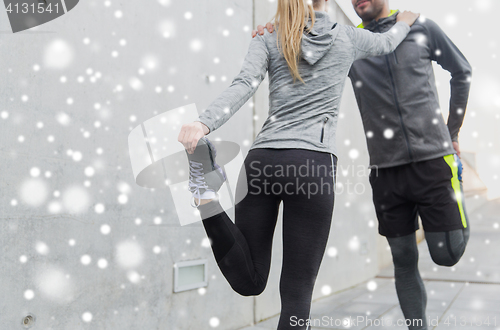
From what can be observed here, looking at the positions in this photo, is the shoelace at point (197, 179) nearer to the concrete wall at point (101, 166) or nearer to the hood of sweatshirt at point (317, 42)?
the hood of sweatshirt at point (317, 42)

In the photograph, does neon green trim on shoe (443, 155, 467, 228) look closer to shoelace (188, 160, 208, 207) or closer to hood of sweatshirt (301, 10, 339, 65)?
hood of sweatshirt (301, 10, 339, 65)

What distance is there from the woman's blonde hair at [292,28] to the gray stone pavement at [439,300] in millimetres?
2130

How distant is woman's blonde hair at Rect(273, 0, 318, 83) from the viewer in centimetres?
135

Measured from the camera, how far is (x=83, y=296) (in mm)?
1878

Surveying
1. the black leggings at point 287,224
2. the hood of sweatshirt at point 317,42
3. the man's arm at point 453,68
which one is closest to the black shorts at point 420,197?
the man's arm at point 453,68

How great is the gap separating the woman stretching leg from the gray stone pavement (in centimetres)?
A: 171

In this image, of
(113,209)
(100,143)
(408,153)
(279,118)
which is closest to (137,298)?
(113,209)

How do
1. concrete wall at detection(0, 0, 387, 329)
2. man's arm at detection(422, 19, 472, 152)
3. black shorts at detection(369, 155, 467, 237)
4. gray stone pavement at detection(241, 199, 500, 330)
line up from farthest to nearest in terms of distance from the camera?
gray stone pavement at detection(241, 199, 500, 330) → man's arm at detection(422, 19, 472, 152) → black shorts at detection(369, 155, 467, 237) → concrete wall at detection(0, 0, 387, 329)

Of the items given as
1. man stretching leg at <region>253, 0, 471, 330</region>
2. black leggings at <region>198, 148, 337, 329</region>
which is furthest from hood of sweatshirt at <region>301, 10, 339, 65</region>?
man stretching leg at <region>253, 0, 471, 330</region>

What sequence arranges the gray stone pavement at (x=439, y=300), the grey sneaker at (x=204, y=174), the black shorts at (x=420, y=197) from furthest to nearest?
the gray stone pavement at (x=439, y=300)
the black shorts at (x=420, y=197)
the grey sneaker at (x=204, y=174)

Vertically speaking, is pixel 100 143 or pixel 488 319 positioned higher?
pixel 100 143

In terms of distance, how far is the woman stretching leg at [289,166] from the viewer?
1313mm

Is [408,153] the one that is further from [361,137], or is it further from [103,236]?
[361,137]

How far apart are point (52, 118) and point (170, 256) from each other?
1.01m
